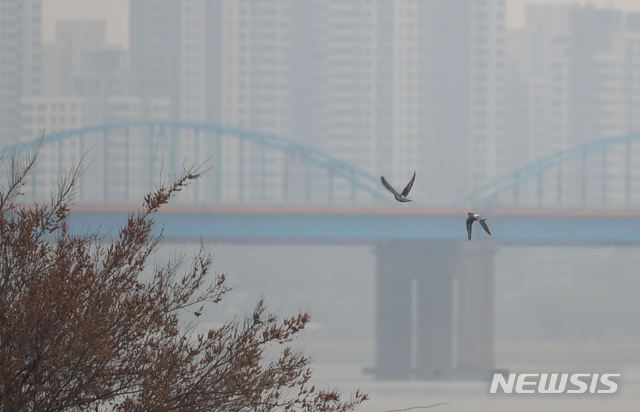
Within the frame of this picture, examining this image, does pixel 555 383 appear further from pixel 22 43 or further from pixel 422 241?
pixel 22 43

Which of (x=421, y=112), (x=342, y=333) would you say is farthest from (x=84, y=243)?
(x=421, y=112)

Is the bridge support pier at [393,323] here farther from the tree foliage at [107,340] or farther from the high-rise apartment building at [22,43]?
the high-rise apartment building at [22,43]

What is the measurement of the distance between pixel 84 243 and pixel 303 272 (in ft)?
337

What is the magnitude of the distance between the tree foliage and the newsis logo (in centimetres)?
5421

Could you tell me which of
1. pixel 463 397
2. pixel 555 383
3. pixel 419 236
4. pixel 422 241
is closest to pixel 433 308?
pixel 422 241

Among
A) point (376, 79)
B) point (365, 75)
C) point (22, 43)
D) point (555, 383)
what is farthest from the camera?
point (376, 79)

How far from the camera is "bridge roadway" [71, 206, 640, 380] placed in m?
59.7

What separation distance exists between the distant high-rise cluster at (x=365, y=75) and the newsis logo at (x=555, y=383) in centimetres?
5891

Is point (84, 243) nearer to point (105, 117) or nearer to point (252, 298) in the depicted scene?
point (252, 298)

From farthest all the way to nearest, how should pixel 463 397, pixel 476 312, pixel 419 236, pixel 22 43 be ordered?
pixel 22 43
pixel 476 312
pixel 419 236
pixel 463 397

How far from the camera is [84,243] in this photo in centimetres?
1109

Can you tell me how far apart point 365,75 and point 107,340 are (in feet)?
492

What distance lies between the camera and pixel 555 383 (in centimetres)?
7325

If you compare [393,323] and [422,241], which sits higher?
[422,241]
